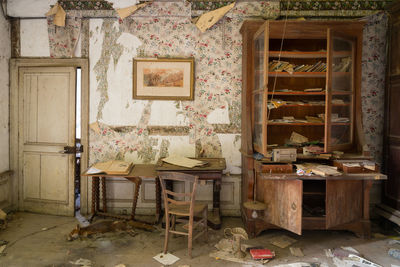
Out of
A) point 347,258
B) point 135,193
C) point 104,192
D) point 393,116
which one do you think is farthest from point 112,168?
point 393,116

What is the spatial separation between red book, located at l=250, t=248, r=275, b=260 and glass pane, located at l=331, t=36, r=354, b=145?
1448mm

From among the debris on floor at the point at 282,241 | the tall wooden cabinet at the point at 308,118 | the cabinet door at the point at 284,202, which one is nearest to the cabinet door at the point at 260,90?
the tall wooden cabinet at the point at 308,118

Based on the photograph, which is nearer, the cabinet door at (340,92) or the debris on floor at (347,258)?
the debris on floor at (347,258)

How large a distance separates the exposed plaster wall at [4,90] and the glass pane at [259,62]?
3536 mm

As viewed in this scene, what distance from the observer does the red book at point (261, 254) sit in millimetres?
2865

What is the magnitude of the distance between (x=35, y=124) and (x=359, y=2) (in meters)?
4.98

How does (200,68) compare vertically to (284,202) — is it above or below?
above

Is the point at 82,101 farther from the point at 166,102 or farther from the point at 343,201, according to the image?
the point at 343,201

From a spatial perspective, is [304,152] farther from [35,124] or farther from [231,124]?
[35,124]

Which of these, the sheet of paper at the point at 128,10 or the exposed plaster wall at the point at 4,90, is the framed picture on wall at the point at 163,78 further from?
the exposed plaster wall at the point at 4,90

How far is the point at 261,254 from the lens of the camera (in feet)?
9.50

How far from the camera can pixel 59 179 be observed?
4102 mm

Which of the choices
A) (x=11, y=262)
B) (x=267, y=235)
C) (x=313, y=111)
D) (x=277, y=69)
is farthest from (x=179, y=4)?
(x=11, y=262)

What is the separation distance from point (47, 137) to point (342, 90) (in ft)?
13.4
